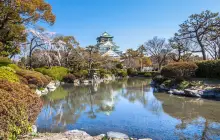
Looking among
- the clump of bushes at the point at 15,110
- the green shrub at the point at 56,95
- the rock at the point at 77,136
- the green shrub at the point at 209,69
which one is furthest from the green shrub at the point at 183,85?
the clump of bushes at the point at 15,110

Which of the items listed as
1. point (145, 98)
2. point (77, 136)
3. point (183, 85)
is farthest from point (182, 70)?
point (77, 136)

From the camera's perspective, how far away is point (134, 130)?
17.4ft

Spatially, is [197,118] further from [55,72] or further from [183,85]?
[55,72]

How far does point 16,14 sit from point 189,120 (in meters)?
7.43

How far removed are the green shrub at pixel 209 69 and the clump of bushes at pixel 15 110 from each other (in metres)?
13.0

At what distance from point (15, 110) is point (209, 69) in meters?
13.9

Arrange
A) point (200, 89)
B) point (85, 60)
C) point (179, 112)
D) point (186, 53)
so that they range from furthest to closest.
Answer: point (186, 53), point (85, 60), point (200, 89), point (179, 112)

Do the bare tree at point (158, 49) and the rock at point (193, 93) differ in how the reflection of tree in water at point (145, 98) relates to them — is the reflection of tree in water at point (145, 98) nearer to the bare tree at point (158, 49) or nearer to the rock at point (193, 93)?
the rock at point (193, 93)

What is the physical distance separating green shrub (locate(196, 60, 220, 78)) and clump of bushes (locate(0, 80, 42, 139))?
42.8 feet

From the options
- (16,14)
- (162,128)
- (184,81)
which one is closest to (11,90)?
(162,128)

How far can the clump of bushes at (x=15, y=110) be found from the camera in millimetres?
3122

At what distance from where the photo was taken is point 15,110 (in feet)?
10.8

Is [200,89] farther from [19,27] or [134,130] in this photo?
[19,27]

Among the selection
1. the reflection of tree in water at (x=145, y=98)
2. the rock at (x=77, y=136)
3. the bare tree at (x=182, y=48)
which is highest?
the bare tree at (x=182, y=48)
